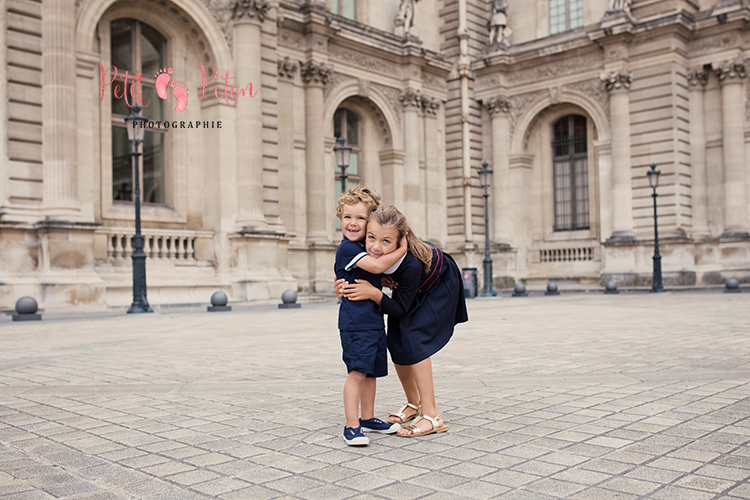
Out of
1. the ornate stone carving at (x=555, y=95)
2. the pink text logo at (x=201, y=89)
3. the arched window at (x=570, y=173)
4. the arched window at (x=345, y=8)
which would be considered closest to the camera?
the pink text logo at (x=201, y=89)

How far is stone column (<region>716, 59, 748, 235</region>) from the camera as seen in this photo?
24.8 m

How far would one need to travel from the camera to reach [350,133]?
27.1 meters

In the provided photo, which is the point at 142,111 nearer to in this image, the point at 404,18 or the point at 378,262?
the point at 404,18

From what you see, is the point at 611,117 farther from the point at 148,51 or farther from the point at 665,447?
the point at 665,447

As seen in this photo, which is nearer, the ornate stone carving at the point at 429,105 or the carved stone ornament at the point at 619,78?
the carved stone ornament at the point at 619,78

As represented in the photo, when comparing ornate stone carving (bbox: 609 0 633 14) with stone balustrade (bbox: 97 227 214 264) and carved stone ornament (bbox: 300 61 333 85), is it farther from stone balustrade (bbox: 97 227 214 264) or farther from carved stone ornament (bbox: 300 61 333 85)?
stone balustrade (bbox: 97 227 214 264)

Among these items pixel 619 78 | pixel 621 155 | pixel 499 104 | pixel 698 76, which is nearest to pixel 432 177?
pixel 499 104

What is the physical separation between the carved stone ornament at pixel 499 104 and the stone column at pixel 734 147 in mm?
8036

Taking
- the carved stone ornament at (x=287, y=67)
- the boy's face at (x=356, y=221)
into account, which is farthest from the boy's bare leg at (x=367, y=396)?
the carved stone ornament at (x=287, y=67)

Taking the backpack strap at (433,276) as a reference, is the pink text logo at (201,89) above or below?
above

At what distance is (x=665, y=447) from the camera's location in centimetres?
388

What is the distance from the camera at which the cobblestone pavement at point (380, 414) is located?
3.35m

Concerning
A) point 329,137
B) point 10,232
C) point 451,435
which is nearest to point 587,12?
point 329,137

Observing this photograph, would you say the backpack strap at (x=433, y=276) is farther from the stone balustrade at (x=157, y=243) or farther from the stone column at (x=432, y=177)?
the stone column at (x=432, y=177)
